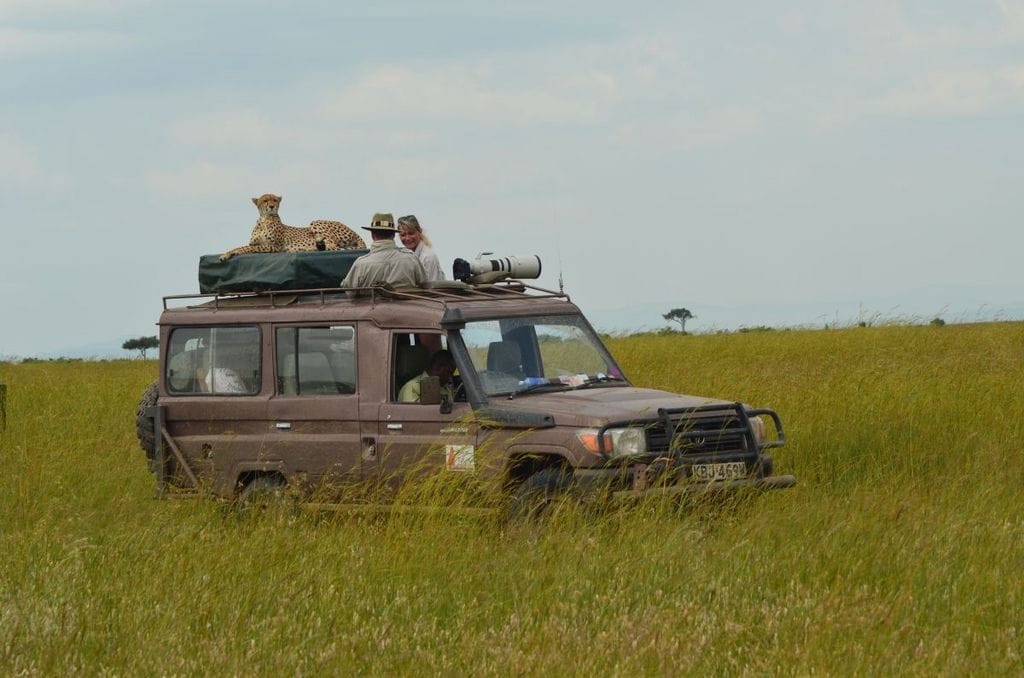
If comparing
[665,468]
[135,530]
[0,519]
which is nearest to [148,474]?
[0,519]

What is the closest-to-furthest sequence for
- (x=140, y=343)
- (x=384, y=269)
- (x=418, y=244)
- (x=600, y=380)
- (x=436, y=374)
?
(x=436, y=374)
(x=600, y=380)
(x=384, y=269)
(x=418, y=244)
(x=140, y=343)

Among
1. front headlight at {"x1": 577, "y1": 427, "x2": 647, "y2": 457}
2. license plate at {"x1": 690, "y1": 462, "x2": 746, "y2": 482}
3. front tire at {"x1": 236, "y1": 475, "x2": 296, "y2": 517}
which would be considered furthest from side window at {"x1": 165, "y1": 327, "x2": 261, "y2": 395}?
license plate at {"x1": 690, "y1": 462, "x2": 746, "y2": 482}

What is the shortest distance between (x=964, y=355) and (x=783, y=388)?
27.7 ft

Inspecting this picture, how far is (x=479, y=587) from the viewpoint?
714 cm

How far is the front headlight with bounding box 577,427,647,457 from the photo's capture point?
8.70 metres

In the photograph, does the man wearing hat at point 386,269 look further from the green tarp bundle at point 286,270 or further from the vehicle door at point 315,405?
the vehicle door at point 315,405

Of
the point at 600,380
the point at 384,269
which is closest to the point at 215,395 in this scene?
the point at 384,269

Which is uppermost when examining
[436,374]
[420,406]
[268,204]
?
[268,204]

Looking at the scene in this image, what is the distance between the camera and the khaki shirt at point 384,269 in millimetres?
10578

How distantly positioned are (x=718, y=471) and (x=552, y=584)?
2.24m

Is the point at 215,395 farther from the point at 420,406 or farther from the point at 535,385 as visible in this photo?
the point at 535,385

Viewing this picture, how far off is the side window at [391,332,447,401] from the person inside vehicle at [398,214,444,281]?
1908 mm

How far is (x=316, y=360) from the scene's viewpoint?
10281mm

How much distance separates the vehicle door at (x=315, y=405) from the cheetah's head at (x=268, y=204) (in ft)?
6.58
